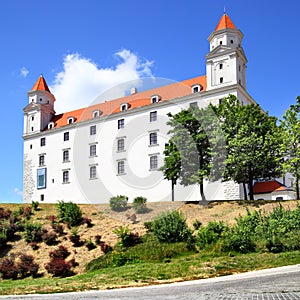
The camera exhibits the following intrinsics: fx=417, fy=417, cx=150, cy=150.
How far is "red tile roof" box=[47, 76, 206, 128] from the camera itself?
2191 inches

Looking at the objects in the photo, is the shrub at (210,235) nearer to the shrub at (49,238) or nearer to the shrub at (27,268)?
the shrub at (27,268)

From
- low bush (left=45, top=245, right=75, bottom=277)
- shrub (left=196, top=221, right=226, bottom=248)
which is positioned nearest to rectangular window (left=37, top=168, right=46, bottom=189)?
low bush (left=45, top=245, right=75, bottom=277)

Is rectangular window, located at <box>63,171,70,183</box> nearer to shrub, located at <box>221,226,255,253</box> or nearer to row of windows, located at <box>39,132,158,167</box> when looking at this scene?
row of windows, located at <box>39,132,158,167</box>

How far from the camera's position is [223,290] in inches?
473

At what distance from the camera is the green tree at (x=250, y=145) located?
37.2 metres

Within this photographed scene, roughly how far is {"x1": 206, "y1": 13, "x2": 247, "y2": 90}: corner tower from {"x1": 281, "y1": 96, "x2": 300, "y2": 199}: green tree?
15301 millimetres

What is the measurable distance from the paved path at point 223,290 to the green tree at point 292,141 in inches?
822

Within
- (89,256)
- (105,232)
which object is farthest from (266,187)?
(89,256)

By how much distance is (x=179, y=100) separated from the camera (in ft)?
180

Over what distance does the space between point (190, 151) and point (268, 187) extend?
14.4 m

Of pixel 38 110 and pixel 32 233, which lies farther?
pixel 38 110

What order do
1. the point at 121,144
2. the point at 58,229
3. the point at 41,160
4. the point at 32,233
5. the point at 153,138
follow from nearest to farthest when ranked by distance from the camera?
1. the point at 32,233
2. the point at 58,229
3. the point at 153,138
4. the point at 121,144
5. the point at 41,160

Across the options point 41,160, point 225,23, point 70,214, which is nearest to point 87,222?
point 70,214

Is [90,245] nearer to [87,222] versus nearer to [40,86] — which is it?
[87,222]
